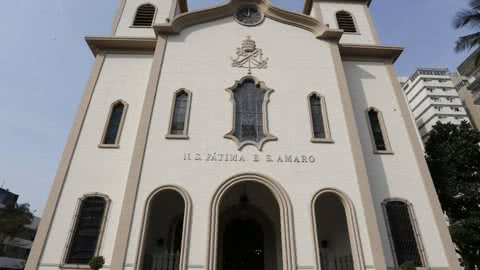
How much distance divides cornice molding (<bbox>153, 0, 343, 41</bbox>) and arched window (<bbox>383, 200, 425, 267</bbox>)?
280 inches

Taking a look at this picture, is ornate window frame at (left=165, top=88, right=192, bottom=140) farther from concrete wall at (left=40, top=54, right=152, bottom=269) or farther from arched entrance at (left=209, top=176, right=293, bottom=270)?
arched entrance at (left=209, top=176, right=293, bottom=270)

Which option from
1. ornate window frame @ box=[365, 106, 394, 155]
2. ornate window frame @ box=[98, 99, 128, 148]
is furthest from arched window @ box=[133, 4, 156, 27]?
ornate window frame @ box=[365, 106, 394, 155]

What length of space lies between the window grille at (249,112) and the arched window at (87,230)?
4.93m

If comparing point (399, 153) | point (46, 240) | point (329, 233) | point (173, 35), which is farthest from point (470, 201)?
point (46, 240)

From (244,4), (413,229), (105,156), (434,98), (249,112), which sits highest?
(434,98)

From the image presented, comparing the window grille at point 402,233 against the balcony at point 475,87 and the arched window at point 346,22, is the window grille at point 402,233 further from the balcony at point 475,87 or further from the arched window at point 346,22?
the balcony at point 475,87

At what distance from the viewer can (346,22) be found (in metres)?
15.5

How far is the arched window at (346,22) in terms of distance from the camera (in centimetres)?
1525

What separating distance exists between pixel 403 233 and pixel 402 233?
0.09ft

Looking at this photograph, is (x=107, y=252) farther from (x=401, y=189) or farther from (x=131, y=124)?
(x=401, y=189)


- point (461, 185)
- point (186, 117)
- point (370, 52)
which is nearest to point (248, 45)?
point (186, 117)

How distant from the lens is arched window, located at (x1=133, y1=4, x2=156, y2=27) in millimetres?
14891

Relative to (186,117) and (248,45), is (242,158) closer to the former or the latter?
(186,117)

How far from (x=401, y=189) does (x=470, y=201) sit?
24.5ft
